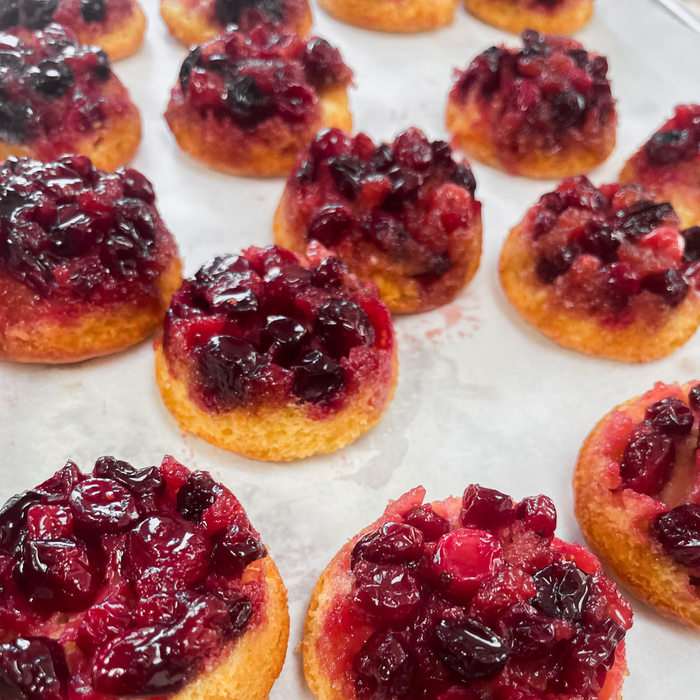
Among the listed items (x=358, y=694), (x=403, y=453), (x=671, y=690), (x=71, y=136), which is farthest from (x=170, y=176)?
(x=671, y=690)

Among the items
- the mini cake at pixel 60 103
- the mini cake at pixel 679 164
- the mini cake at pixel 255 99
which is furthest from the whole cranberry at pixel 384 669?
the mini cake at pixel 679 164

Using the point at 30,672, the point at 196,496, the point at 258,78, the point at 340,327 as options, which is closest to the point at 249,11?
the point at 258,78

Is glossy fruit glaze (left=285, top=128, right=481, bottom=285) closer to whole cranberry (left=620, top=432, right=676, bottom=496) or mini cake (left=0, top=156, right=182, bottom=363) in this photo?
mini cake (left=0, top=156, right=182, bottom=363)

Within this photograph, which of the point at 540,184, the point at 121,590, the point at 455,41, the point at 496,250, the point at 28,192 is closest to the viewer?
the point at 121,590

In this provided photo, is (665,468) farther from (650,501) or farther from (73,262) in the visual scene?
(73,262)

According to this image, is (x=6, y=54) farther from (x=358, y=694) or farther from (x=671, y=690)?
(x=671, y=690)

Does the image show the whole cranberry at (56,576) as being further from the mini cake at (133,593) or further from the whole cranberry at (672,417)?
the whole cranberry at (672,417)
